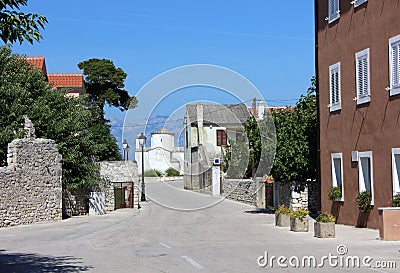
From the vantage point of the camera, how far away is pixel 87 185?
3409cm

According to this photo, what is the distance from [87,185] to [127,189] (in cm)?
958

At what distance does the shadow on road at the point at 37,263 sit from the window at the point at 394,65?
35.8 ft

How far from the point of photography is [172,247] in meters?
17.6

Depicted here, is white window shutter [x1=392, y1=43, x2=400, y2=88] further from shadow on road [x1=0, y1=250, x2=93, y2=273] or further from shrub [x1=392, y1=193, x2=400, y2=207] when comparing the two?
shadow on road [x1=0, y1=250, x2=93, y2=273]

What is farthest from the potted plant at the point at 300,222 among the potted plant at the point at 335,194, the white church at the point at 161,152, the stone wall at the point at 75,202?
the white church at the point at 161,152

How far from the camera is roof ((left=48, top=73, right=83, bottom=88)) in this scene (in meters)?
53.9

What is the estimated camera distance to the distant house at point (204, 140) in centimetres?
6007

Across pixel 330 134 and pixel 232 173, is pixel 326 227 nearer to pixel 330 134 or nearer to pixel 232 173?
pixel 330 134

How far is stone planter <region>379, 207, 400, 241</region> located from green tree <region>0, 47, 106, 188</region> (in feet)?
57.3

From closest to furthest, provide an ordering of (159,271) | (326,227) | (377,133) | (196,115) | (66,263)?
(159,271)
(66,263)
(326,227)
(377,133)
(196,115)

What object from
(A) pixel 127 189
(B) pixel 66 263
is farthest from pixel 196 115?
(B) pixel 66 263

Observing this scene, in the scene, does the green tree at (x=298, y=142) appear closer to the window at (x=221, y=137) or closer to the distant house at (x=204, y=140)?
the distant house at (x=204, y=140)

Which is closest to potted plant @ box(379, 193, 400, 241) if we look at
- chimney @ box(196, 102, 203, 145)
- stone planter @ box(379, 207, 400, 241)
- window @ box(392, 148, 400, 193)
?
stone planter @ box(379, 207, 400, 241)

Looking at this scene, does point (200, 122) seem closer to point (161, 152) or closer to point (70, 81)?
point (161, 152)
